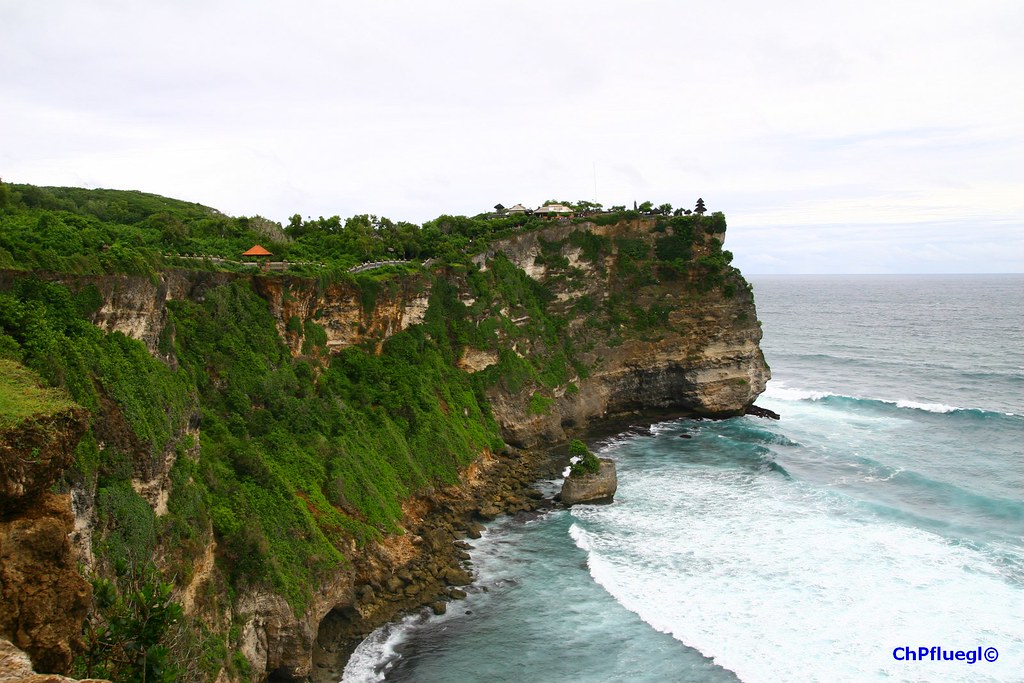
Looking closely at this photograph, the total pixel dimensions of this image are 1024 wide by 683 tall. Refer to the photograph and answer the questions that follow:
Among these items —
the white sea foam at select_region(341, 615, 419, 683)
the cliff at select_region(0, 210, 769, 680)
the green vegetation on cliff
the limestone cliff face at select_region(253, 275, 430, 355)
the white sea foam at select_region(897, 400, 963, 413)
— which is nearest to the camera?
the green vegetation on cliff

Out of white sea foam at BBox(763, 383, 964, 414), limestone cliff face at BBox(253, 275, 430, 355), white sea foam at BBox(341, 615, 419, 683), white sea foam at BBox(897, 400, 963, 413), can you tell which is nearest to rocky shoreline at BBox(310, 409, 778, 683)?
white sea foam at BBox(341, 615, 419, 683)

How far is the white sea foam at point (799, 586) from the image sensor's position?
26188 millimetres

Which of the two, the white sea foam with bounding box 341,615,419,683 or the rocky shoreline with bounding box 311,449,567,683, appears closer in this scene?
the white sea foam with bounding box 341,615,419,683

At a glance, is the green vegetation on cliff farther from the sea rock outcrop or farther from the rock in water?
the rock in water

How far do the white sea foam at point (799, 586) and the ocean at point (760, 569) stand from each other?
0.29 feet

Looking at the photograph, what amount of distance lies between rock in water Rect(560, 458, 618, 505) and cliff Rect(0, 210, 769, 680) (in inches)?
81.7

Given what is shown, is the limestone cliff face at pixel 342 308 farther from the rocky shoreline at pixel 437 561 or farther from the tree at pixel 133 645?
the tree at pixel 133 645

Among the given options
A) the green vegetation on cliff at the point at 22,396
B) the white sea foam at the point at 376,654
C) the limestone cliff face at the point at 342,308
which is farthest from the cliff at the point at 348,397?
the green vegetation on cliff at the point at 22,396

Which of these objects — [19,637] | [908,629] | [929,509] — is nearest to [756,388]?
[929,509]

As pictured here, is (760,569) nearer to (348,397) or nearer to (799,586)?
(799,586)

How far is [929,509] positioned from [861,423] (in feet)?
69.4

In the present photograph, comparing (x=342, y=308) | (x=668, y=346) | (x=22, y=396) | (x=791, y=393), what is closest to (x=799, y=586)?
(x=342, y=308)

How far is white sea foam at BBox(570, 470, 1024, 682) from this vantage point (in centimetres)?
2619

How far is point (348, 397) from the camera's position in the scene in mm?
38812
